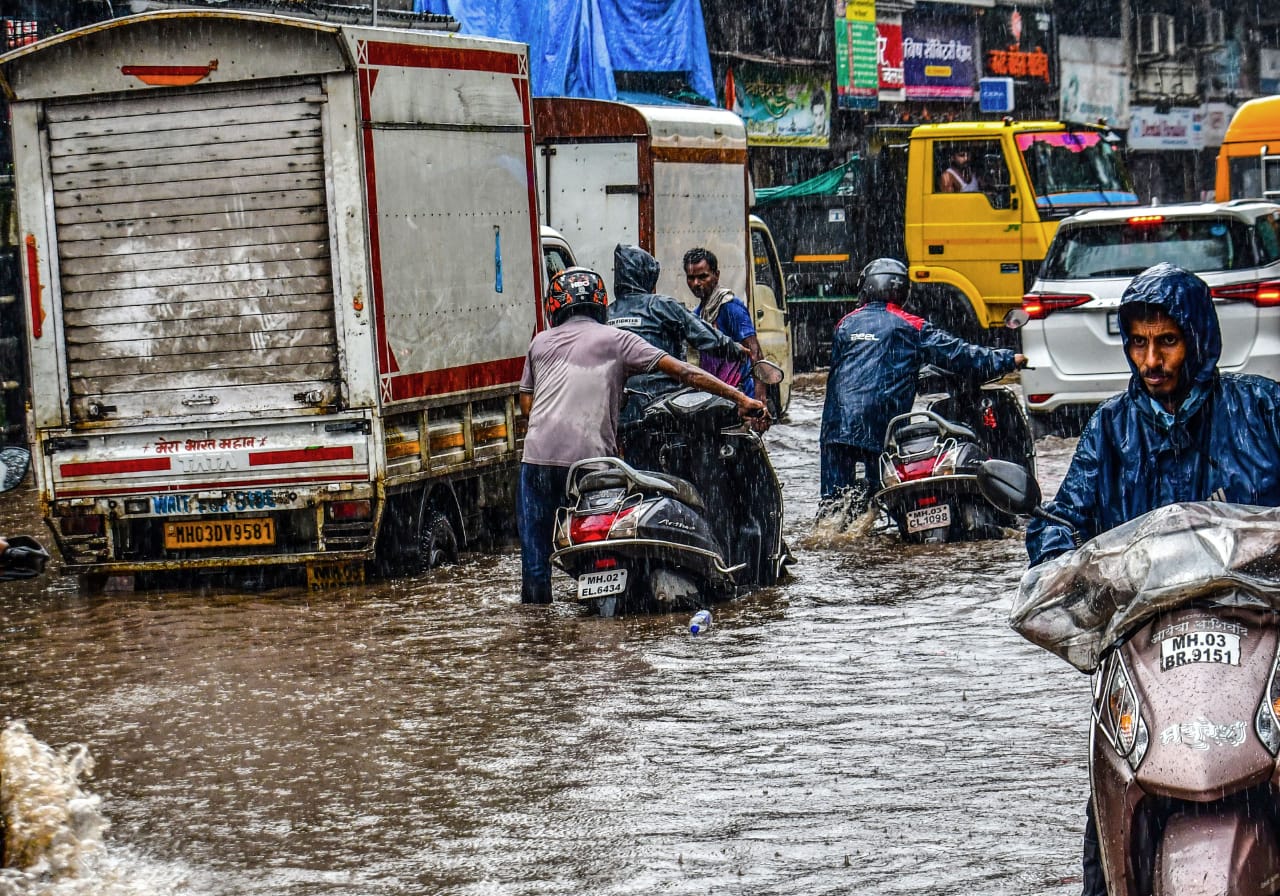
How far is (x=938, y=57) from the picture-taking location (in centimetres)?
3416

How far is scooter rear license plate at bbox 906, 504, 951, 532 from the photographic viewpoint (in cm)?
1152

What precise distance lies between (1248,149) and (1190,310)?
71.3 ft

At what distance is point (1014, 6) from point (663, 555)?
29307mm

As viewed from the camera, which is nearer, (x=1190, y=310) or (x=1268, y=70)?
(x=1190, y=310)

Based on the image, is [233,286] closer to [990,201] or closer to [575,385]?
[575,385]

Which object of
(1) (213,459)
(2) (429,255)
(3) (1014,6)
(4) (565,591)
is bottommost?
(4) (565,591)

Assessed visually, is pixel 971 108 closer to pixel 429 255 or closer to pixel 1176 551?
pixel 429 255

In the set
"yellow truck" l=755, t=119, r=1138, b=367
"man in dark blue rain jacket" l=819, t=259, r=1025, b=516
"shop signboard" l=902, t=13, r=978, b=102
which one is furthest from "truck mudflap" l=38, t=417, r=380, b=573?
"shop signboard" l=902, t=13, r=978, b=102

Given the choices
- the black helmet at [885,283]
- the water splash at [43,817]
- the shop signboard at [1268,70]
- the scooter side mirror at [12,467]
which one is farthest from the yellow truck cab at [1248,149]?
the scooter side mirror at [12,467]

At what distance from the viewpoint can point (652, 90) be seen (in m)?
25.4

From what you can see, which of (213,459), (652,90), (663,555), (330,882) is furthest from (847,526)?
(652,90)

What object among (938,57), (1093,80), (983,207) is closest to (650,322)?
(983,207)

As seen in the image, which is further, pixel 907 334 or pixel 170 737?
pixel 907 334

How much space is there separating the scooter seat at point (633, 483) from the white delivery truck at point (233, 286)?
1.78 metres
